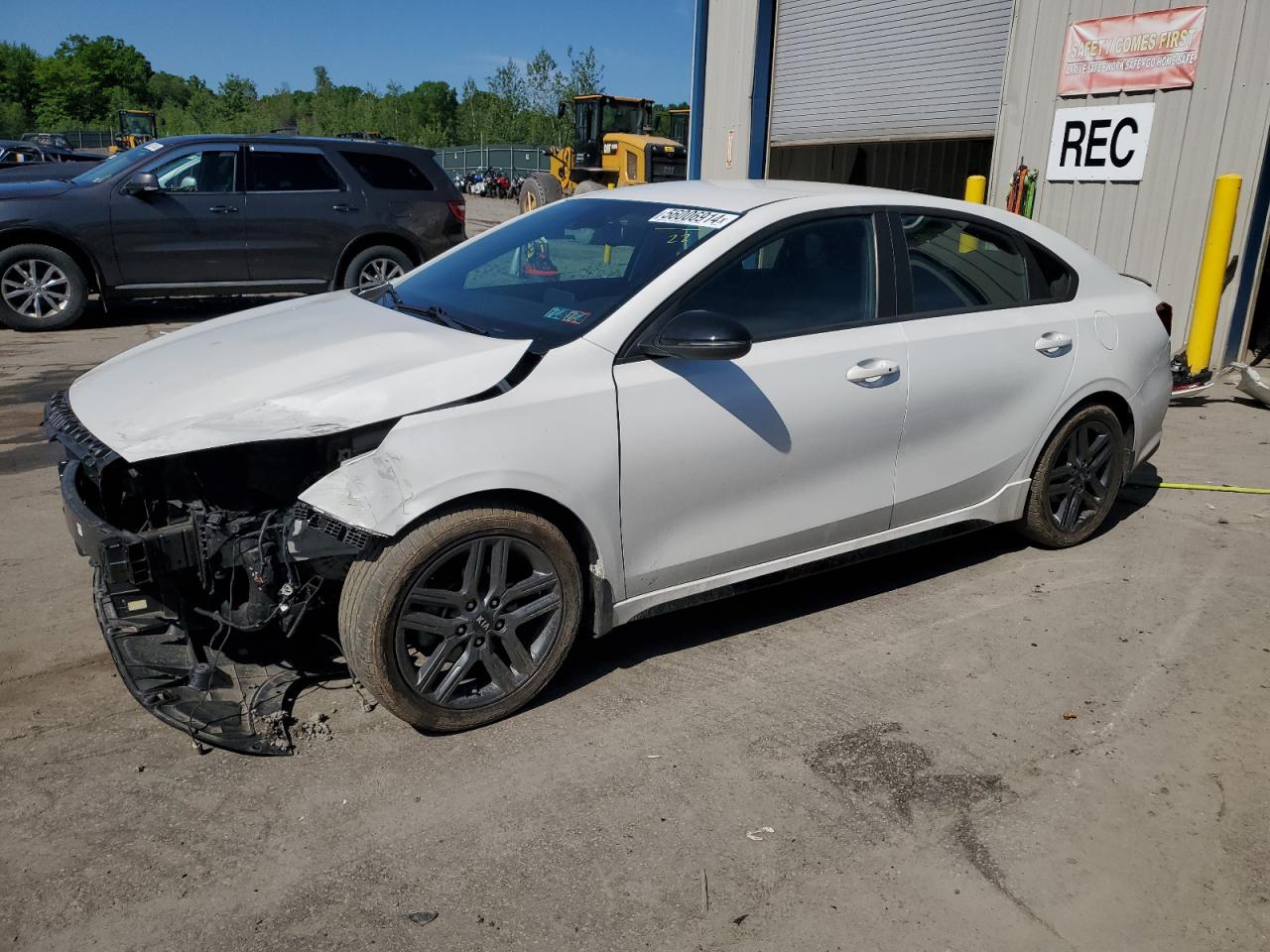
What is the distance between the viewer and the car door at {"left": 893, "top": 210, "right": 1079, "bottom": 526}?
405cm

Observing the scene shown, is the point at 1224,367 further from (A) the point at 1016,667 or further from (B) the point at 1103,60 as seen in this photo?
(A) the point at 1016,667

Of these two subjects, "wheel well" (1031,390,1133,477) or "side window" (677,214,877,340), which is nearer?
"side window" (677,214,877,340)

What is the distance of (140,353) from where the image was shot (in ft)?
12.1

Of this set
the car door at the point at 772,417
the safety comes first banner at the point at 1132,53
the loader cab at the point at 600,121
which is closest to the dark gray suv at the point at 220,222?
the safety comes first banner at the point at 1132,53

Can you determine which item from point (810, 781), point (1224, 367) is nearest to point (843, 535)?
point (810, 781)

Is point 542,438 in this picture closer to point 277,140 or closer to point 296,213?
point 296,213

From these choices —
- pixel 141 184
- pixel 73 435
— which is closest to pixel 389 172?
pixel 141 184

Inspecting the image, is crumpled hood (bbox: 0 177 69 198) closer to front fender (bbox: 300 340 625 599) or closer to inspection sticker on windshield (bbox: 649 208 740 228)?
inspection sticker on windshield (bbox: 649 208 740 228)

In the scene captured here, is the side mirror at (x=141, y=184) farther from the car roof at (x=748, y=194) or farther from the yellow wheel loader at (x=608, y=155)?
the yellow wheel loader at (x=608, y=155)

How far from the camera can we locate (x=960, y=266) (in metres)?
4.29

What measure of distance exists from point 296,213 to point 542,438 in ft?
27.3

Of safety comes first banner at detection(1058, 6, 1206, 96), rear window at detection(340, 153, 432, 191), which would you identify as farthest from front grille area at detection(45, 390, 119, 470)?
safety comes first banner at detection(1058, 6, 1206, 96)

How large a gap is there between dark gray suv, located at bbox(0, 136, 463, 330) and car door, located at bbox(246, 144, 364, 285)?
0.03 ft

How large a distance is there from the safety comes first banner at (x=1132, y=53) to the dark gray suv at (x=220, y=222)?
633 cm
